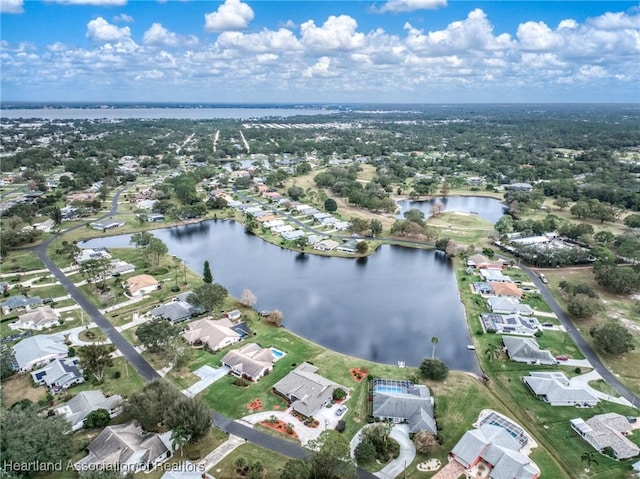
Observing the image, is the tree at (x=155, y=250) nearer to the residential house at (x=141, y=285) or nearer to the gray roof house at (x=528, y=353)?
the residential house at (x=141, y=285)

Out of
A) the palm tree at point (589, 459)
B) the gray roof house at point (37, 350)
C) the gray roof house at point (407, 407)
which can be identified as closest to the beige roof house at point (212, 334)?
the gray roof house at point (37, 350)

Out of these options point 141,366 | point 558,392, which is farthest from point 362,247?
point 141,366

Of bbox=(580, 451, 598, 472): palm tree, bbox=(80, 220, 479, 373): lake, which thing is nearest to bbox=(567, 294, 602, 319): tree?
bbox=(80, 220, 479, 373): lake

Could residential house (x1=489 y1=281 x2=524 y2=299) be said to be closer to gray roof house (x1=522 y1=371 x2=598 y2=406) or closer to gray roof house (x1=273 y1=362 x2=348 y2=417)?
gray roof house (x1=522 y1=371 x2=598 y2=406)

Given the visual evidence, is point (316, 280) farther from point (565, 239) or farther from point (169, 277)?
point (565, 239)

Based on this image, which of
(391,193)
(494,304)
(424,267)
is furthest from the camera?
(391,193)

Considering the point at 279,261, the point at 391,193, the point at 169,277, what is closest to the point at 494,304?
the point at 279,261
